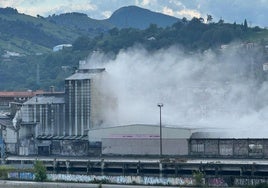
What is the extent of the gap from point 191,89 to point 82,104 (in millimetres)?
25070

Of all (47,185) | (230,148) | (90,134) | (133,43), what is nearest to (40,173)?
(47,185)

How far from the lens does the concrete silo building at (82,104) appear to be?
55.6 meters

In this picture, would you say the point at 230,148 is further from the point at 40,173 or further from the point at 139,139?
the point at 40,173

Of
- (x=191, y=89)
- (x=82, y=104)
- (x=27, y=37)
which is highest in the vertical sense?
(x=27, y=37)

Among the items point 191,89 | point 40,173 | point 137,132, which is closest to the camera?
point 40,173

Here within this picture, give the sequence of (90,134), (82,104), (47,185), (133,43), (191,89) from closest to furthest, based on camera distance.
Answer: (47,185) → (90,134) → (82,104) → (191,89) → (133,43)

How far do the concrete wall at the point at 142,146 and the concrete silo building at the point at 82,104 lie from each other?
4028mm

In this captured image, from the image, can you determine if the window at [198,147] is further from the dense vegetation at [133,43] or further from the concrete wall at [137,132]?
the dense vegetation at [133,43]

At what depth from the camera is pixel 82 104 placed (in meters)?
56.2

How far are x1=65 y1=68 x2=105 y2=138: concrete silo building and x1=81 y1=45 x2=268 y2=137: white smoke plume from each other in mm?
1433

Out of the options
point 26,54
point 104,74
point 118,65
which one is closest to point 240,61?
point 118,65

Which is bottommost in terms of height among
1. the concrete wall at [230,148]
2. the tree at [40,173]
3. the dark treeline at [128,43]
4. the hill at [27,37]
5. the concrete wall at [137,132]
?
the tree at [40,173]

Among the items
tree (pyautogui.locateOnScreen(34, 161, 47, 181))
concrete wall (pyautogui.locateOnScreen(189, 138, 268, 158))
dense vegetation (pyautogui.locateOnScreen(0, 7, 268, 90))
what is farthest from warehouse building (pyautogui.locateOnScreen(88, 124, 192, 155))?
dense vegetation (pyautogui.locateOnScreen(0, 7, 268, 90))

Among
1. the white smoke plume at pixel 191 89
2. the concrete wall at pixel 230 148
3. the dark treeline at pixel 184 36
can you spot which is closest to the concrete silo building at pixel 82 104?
the white smoke plume at pixel 191 89
